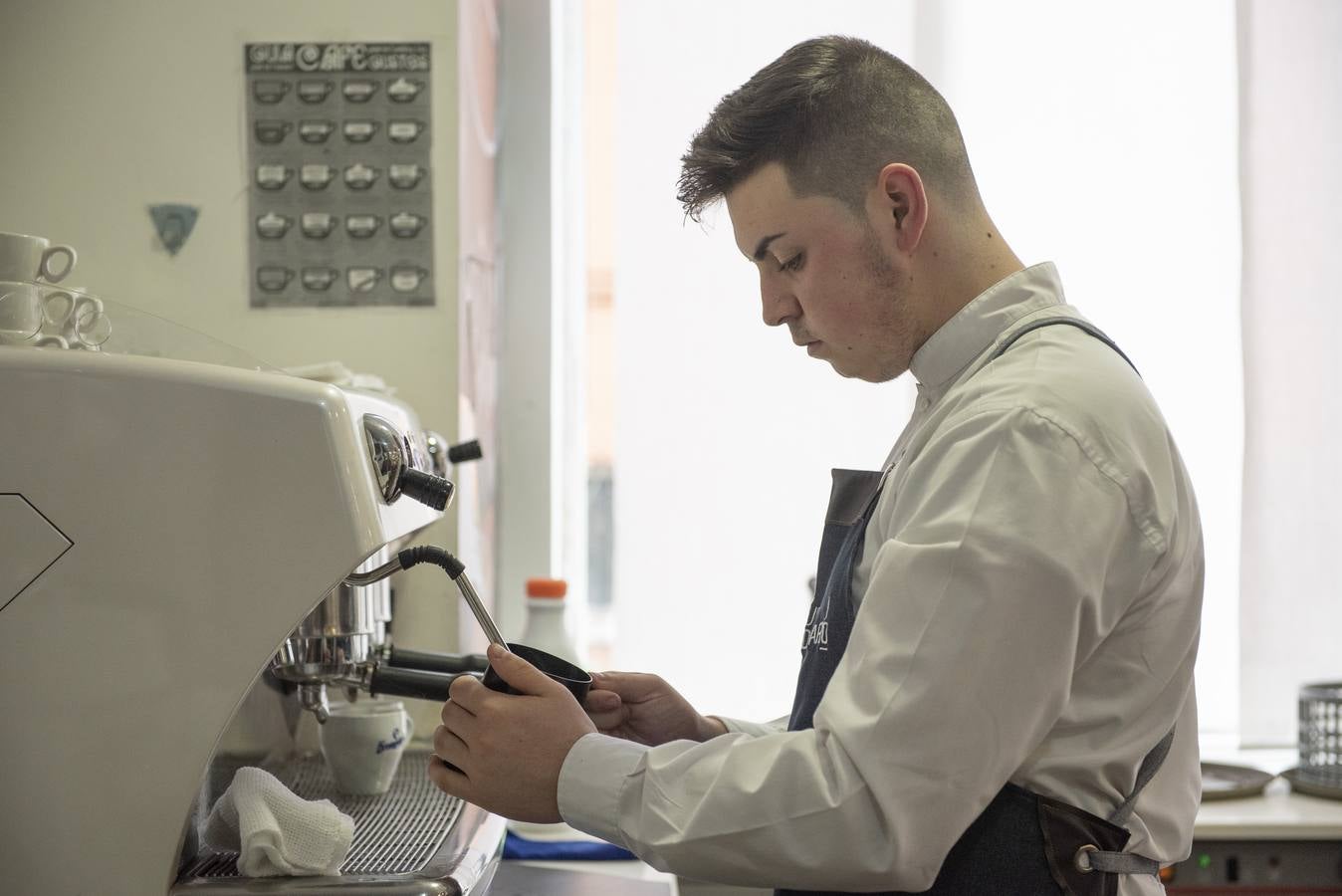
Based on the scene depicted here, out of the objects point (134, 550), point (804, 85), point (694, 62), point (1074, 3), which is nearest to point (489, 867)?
point (134, 550)

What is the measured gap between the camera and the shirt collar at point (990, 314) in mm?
946

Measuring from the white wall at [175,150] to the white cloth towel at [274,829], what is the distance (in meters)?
0.65

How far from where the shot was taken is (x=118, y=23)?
161 centimetres

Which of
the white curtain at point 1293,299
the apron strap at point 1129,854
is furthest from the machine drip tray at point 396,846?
the white curtain at point 1293,299

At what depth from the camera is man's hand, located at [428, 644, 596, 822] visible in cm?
86

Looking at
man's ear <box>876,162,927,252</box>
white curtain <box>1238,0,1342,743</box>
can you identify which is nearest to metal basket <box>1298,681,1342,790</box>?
white curtain <box>1238,0,1342,743</box>

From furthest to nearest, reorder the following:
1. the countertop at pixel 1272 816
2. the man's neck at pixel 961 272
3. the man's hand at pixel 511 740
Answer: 1. the countertop at pixel 1272 816
2. the man's neck at pixel 961 272
3. the man's hand at pixel 511 740

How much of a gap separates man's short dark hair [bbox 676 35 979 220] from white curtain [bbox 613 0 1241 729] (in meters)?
0.94

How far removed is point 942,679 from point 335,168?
1.19 m

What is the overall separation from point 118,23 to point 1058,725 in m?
1.45

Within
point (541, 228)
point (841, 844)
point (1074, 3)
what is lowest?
point (841, 844)

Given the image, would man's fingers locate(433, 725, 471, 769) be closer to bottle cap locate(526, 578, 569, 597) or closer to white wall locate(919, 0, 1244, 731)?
bottle cap locate(526, 578, 569, 597)

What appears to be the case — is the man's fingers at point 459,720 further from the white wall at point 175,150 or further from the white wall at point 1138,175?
the white wall at point 1138,175

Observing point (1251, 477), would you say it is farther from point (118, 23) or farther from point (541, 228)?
point (118, 23)
